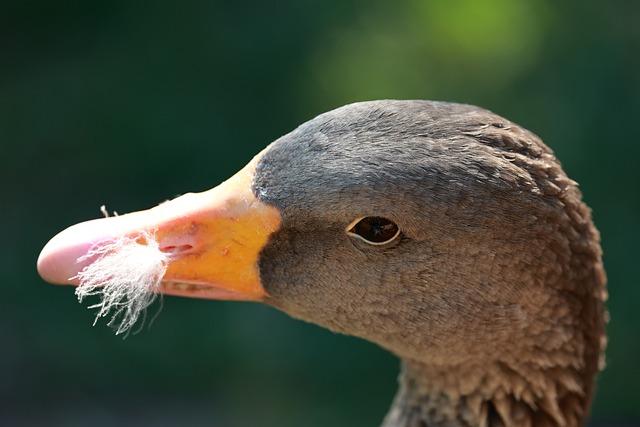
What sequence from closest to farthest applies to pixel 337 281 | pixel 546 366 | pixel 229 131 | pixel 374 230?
pixel 374 230
pixel 337 281
pixel 546 366
pixel 229 131

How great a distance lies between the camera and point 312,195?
334 cm

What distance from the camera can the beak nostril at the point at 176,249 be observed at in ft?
11.3

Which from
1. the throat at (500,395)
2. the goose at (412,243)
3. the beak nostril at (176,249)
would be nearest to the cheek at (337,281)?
the goose at (412,243)

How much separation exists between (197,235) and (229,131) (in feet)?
15.4

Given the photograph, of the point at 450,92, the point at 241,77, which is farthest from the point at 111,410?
the point at 450,92

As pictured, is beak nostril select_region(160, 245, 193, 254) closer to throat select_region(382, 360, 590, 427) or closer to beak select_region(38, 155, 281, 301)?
beak select_region(38, 155, 281, 301)

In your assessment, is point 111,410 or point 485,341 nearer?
point 485,341

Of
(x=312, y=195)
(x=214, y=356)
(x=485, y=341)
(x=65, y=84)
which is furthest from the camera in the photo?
(x=65, y=84)

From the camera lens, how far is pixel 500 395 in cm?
373

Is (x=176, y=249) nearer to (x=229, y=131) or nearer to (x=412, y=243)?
(x=412, y=243)

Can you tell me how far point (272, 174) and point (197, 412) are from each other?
4272mm

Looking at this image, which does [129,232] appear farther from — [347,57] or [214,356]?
[347,57]

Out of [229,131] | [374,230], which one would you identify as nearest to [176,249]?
[374,230]

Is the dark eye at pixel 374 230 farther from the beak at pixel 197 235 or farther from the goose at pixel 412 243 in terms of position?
the beak at pixel 197 235
